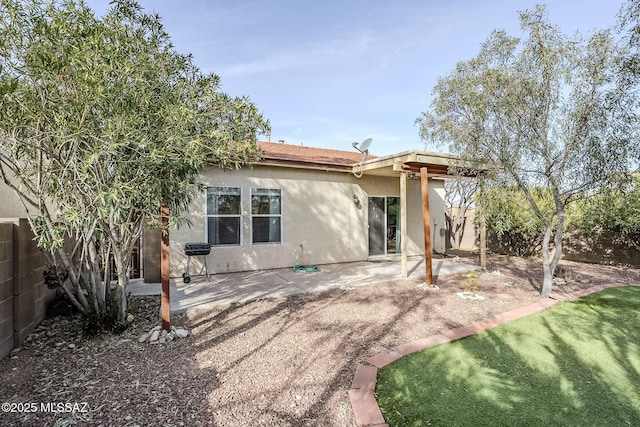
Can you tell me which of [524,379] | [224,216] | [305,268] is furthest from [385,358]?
[224,216]

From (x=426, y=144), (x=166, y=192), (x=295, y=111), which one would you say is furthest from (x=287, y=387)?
(x=295, y=111)

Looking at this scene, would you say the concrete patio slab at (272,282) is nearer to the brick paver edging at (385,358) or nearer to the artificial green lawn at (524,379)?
the brick paver edging at (385,358)

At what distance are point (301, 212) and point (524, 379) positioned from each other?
7.19 metres

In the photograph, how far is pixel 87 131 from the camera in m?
3.16

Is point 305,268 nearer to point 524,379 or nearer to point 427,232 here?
point 427,232

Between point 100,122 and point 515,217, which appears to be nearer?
point 100,122

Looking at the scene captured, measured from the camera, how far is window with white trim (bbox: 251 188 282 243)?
29.5 ft

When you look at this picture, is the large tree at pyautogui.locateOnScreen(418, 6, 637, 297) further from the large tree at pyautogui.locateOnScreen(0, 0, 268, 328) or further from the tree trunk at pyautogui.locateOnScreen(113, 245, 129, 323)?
the tree trunk at pyautogui.locateOnScreen(113, 245, 129, 323)

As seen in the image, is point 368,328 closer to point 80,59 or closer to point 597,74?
point 80,59

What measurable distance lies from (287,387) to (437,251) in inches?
448

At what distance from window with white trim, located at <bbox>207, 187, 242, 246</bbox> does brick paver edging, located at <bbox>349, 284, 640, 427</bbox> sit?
19.4 feet

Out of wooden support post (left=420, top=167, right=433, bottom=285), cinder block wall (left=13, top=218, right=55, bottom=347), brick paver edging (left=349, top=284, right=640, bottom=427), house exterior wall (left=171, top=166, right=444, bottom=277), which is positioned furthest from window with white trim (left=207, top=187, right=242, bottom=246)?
brick paver edging (left=349, top=284, right=640, bottom=427)

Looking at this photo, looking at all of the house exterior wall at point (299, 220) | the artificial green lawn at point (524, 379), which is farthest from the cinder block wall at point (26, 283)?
the artificial green lawn at point (524, 379)

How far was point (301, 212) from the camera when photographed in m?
9.70
